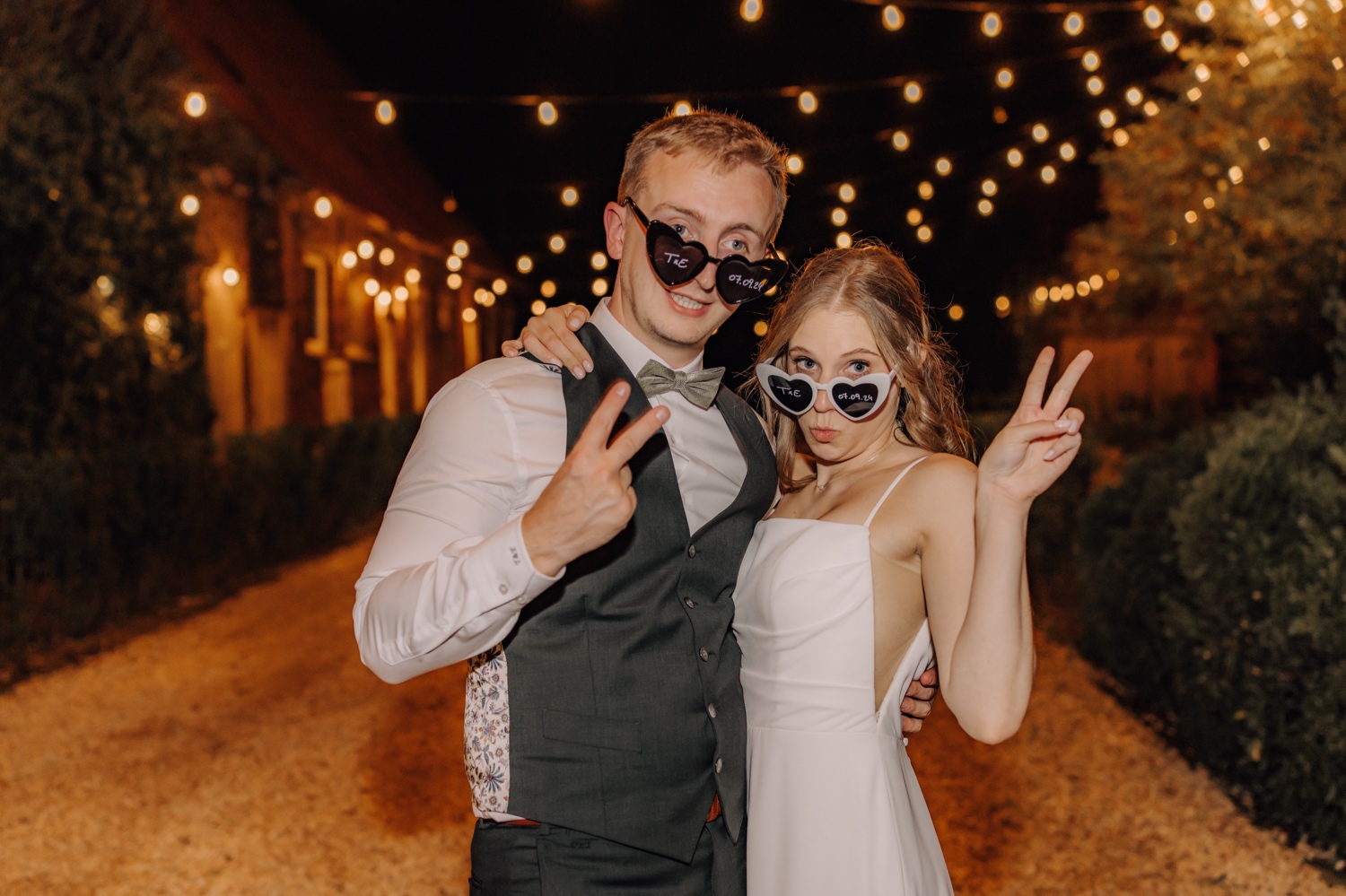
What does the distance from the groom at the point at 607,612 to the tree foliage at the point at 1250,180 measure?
187 inches

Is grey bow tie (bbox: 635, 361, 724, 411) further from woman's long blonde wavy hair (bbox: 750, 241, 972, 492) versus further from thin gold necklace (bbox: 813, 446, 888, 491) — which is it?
thin gold necklace (bbox: 813, 446, 888, 491)

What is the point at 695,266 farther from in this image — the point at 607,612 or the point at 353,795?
the point at 353,795

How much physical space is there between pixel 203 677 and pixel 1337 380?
23.0 feet

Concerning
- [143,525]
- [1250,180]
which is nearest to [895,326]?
[1250,180]

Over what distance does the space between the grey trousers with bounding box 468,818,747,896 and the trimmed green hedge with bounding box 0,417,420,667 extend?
6.59m

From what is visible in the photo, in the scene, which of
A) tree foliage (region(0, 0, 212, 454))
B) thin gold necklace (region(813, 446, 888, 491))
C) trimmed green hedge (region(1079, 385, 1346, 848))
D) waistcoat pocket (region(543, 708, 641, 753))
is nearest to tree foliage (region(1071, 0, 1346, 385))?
trimmed green hedge (region(1079, 385, 1346, 848))

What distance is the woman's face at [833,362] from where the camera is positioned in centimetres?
254

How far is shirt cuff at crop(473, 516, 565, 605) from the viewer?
1675 millimetres

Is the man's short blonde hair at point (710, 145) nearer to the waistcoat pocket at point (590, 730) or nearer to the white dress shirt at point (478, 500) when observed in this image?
the white dress shirt at point (478, 500)

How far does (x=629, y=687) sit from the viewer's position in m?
2.07

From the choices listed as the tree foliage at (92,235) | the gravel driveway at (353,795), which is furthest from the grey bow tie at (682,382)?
the tree foliage at (92,235)

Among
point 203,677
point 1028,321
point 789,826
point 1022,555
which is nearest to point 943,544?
point 1022,555

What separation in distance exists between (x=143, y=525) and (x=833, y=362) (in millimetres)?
7953

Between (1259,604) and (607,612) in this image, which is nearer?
(607,612)
